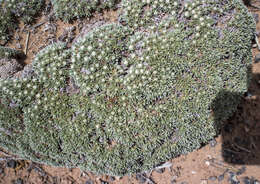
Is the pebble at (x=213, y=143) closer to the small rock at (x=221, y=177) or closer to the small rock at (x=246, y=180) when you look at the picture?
the small rock at (x=221, y=177)

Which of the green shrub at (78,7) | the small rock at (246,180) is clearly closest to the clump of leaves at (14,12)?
the green shrub at (78,7)

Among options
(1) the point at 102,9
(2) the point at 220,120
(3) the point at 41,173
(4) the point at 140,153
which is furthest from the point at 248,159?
(3) the point at 41,173

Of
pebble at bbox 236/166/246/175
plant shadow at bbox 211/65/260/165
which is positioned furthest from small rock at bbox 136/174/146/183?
pebble at bbox 236/166/246/175

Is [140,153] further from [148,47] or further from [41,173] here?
[41,173]

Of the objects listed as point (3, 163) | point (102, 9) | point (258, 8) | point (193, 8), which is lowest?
point (3, 163)

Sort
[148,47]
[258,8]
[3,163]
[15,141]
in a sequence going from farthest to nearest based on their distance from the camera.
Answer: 1. [3,163]
2. [258,8]
3. [15,141]
4. [148,47]

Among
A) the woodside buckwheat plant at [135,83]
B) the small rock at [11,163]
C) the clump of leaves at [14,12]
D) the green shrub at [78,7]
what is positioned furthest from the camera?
the small rock at [11,163]
